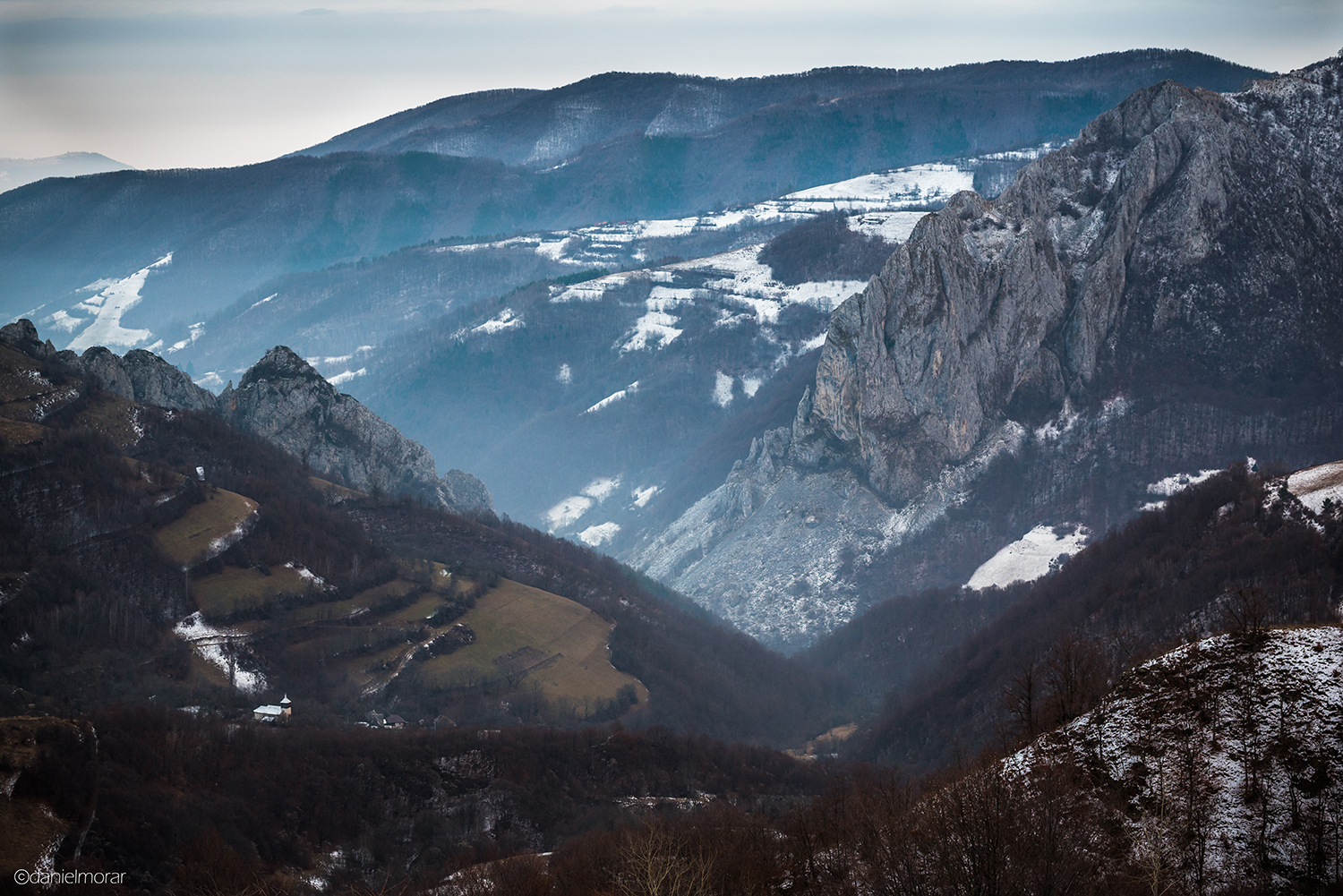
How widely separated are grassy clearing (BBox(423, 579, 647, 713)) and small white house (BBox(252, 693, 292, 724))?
25.3 meters

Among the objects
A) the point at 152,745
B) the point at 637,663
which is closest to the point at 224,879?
the point at 152,745

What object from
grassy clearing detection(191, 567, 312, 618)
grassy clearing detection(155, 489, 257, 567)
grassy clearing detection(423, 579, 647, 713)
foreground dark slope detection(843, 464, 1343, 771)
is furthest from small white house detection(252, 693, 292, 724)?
foreground dark slope detection(843, 464, 1343, 771)

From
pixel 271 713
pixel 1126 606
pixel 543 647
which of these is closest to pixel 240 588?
pixel 271 713

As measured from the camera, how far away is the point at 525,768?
108312 mm

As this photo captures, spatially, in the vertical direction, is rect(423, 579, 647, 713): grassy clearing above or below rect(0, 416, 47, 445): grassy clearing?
below

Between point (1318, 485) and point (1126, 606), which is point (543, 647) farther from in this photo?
point (1318, 485)

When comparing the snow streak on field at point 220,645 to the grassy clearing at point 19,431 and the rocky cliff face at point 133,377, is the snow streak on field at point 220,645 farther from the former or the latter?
the rocky cliff face at point 133,377

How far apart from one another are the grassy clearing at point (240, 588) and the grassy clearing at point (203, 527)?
3.66 meters

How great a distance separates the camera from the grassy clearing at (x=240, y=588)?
135m

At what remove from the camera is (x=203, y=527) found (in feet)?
479

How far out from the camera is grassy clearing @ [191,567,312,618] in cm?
13462

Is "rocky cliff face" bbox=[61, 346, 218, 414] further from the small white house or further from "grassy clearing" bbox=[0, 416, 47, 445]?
the small white house

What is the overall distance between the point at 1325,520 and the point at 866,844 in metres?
78.8

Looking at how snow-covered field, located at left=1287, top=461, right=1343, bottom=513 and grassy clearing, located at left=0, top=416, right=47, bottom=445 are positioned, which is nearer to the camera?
snow-covered field, located at left=1287, top=461, right=1343, bottom=513
